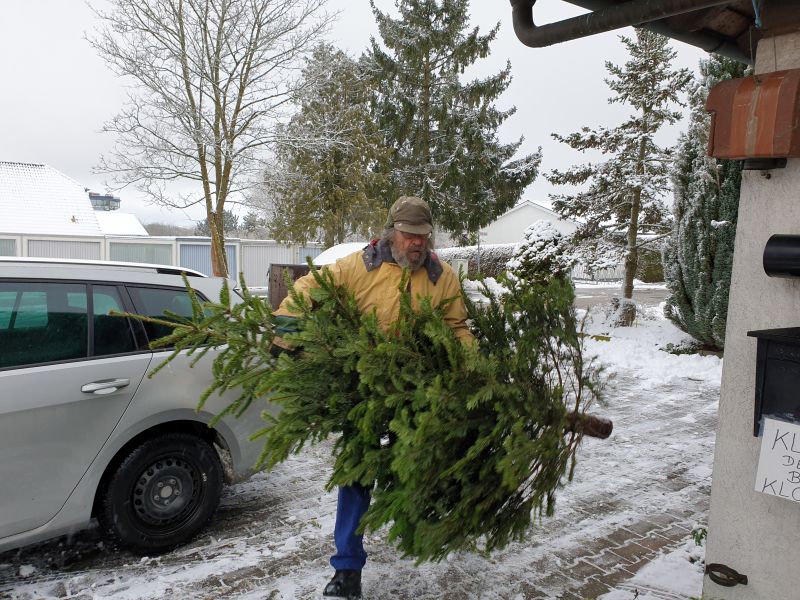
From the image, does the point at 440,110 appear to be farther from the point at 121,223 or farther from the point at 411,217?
the point at 121,223

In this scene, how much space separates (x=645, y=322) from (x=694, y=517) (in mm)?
9740

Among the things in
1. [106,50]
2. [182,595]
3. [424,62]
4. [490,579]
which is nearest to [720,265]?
[490,579]

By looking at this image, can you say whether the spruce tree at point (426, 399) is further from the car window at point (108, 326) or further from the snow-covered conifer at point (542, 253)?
the snow-covered conifer at point (542, 253)

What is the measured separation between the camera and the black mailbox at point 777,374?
2064mm

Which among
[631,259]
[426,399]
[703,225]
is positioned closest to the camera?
[426,399]

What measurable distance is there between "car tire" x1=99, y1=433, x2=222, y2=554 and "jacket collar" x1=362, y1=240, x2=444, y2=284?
1664 millimetres

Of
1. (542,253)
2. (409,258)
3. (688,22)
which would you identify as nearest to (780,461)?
(409,258)

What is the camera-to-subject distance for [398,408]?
7.08 ft

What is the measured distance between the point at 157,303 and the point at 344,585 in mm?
2038

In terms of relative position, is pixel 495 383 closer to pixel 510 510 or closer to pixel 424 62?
pixel 510 510

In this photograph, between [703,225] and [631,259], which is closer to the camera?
[703,225]

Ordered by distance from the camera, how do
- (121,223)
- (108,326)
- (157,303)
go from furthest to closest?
(121,223)
(157,303)
(108,326)

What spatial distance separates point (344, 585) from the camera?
290cm

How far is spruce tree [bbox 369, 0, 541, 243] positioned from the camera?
21188 mm
